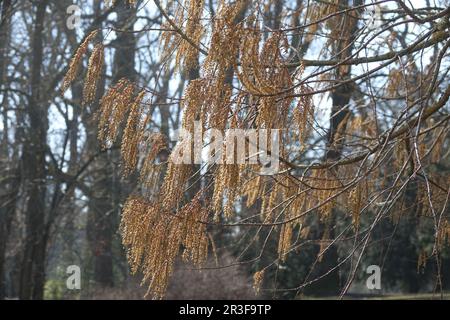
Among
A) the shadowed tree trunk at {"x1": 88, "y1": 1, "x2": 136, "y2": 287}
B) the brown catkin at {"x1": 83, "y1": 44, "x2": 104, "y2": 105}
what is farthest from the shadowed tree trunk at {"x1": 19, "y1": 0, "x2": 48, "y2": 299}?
the brown catkin at {"x1": 83, "y1": 44, "x2": 104, "y2": 105}

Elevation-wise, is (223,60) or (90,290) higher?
(223,60)

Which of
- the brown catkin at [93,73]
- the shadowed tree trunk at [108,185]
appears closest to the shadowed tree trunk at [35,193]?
the shadowed tree trunk at [108,185]

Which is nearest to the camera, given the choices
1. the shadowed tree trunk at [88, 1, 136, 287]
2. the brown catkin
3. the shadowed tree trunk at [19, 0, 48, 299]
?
the brown catkin

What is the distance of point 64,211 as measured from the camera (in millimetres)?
11977

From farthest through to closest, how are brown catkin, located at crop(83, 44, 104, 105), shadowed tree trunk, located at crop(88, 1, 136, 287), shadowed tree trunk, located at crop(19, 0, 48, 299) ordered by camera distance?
shadowed tree trunk, located at crop(88, 1, 136, 287), shadowed tree trunk, located at crop(19, 0, 48, 299), brown catkin, located at crop(83, 44, 104, 105)

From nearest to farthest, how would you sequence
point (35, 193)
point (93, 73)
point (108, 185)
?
point (93, 73), point (35, 193), point (108, 185)

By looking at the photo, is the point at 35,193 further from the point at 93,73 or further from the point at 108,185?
the point at 93,73

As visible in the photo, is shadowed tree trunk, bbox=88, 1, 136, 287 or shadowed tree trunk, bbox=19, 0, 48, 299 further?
shadowed tree trunk, bbox=88, 1, 136, 287

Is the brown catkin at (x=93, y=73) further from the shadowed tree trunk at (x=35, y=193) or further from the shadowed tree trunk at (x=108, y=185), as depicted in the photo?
the shadowed tree trunk at (x=108, y=185)

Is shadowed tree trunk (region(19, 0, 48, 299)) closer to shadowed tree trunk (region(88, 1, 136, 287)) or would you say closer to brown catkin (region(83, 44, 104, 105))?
shadowed tree trunk (region(88, 1, 136, 287))

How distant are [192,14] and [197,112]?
0.55 meters

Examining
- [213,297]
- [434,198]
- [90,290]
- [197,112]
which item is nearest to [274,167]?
[197,112]

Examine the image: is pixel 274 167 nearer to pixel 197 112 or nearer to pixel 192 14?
pixel 197 112

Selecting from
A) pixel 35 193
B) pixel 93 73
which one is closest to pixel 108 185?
pixel 35 193
